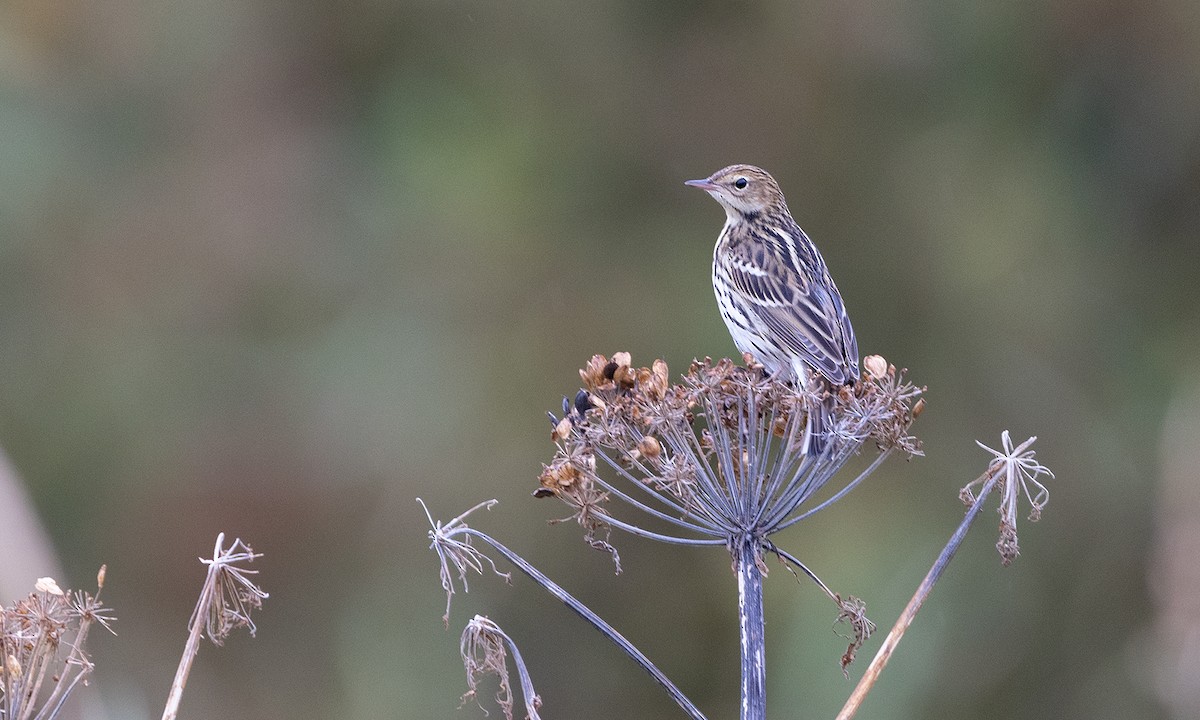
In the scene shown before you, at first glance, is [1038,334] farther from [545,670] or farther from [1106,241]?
[545,670]

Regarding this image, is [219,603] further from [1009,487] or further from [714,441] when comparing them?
[1009,487]

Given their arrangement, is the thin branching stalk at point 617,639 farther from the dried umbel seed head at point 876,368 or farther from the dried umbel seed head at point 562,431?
the dried umbel seed head at point 876,368

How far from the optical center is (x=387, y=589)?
10.9m

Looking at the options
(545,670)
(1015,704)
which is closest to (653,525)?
(545,670)

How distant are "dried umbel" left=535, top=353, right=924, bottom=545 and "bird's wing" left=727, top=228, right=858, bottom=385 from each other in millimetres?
1407

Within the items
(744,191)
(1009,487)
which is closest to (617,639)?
(1009,487)

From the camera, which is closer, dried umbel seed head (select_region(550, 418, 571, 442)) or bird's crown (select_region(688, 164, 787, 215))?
dried umbel seed head (select_region(550, 418, 571, 442))

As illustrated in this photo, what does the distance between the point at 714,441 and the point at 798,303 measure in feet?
8.45

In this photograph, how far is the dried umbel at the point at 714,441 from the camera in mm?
3117

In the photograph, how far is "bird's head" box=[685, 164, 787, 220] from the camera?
6906mm

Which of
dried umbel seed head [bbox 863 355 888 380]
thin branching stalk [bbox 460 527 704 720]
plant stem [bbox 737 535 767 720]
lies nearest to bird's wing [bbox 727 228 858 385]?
dried umbel seed head [bbox 863 355 888 380]

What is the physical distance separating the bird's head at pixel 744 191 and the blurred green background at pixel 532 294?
3372 millimetres

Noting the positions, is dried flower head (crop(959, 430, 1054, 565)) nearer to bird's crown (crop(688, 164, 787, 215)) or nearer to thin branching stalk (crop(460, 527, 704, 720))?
thin branching stalk (crop(460, 527, 704, 720))

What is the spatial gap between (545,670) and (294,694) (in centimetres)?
197
